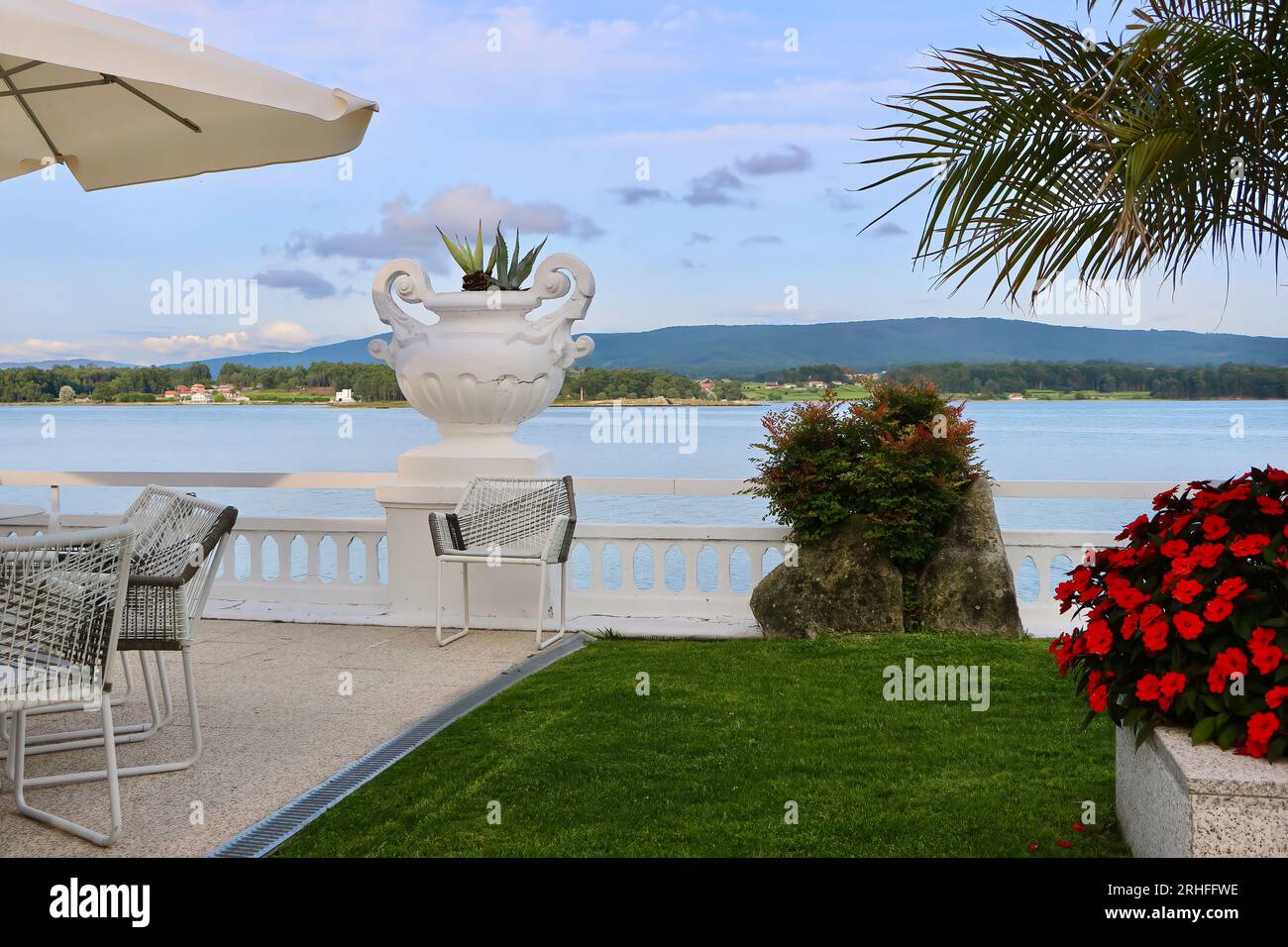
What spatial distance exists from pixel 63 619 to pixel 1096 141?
140 inches

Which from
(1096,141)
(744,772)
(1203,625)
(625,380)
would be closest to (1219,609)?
(1203,625)

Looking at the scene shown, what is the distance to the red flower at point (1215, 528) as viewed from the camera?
2951 millimetres

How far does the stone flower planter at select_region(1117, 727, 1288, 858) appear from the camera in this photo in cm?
245

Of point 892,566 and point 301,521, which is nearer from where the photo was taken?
point 892,566

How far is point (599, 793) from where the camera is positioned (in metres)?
3.75

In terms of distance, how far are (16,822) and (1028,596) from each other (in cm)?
584

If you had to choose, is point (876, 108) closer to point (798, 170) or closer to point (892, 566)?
point (892, 566)

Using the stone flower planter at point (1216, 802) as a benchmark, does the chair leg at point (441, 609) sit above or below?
below

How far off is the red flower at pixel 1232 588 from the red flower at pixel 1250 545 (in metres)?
0.08

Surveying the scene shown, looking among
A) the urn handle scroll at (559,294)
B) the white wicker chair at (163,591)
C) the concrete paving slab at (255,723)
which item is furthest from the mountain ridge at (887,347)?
the white wicker chair at (163,591)
